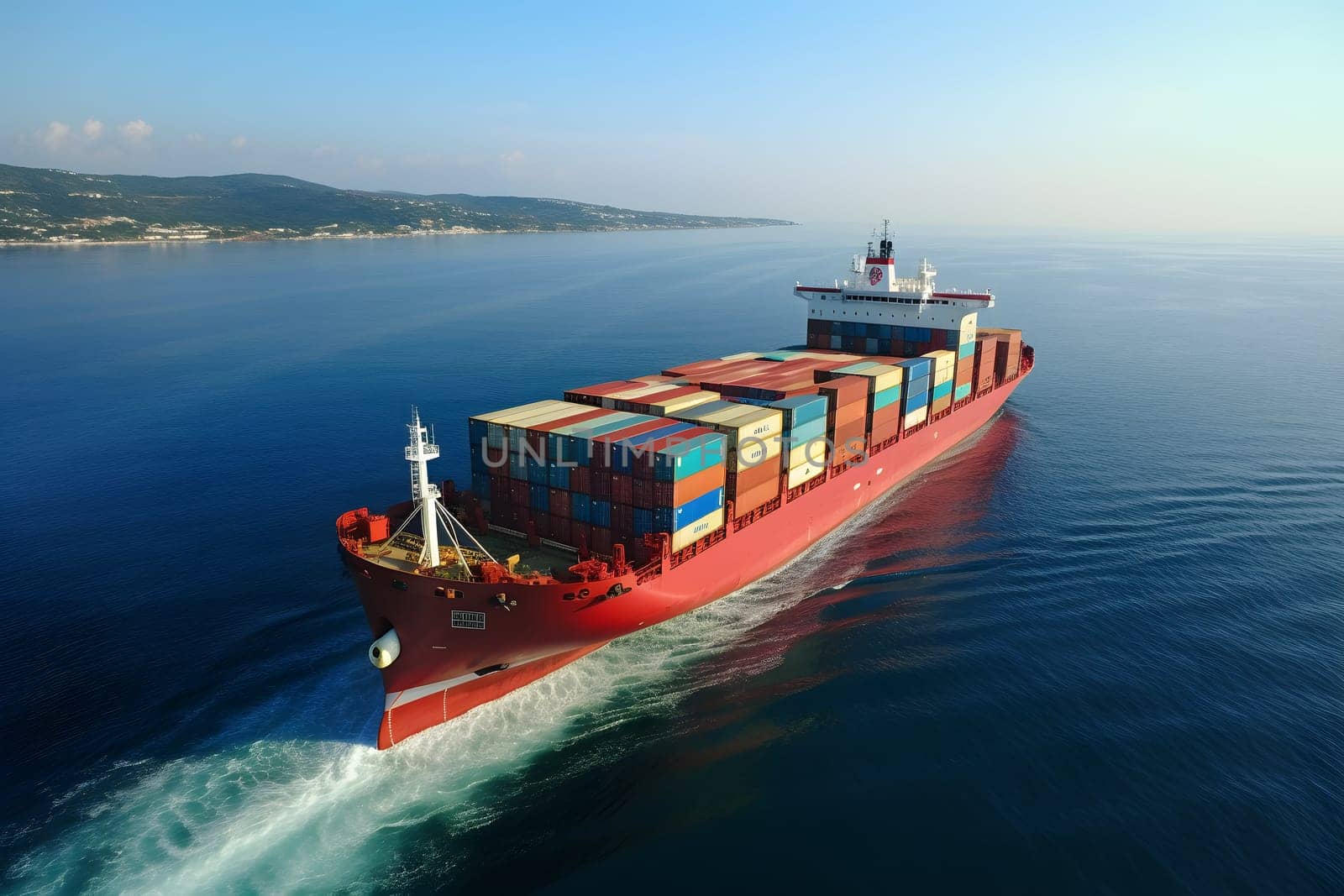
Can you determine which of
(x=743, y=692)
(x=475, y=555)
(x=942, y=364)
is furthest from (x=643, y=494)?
(x=942, y=364)

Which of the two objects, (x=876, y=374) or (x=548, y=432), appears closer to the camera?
(x=548, y=432)

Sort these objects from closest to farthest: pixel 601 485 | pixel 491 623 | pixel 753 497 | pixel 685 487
→ pixel 491 623 → pixel 685 487 → pixel 601 485 → pixel 753 497

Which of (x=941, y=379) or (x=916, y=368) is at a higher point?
(x=916, y=368)

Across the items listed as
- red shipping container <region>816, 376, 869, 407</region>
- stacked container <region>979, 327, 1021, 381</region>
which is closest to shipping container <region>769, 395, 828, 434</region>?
red shipping container <region>816, 376, 869, 407</region>

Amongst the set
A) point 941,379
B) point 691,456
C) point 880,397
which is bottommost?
point 941,379

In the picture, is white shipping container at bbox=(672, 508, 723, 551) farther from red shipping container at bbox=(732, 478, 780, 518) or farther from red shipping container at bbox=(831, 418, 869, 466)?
red shipping container at bbox=(831, 418, 869, 466)

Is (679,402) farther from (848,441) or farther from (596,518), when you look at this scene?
(848,441)

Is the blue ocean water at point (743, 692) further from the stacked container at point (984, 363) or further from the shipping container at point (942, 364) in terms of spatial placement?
the shipping container at point (942, 364)

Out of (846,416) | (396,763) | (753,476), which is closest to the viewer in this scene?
(396,763)

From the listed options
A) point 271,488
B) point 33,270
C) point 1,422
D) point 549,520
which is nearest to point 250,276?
point 33,270
